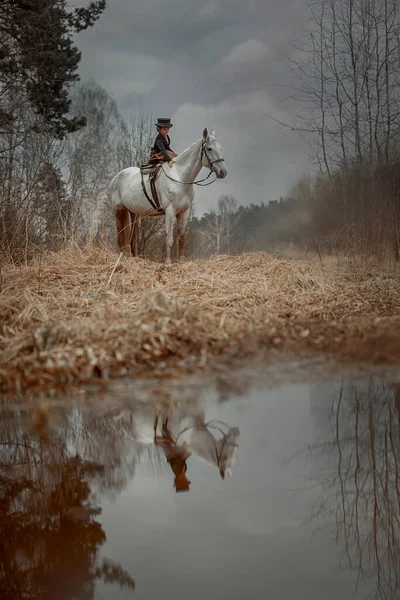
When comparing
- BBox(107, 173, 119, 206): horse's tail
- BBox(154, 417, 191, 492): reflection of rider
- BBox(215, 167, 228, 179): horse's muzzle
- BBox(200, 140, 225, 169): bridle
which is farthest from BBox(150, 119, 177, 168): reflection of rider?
BBox(154, 417, 191, 492): reflection of rider

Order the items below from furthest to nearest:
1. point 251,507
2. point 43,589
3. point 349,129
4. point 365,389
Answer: point 349,129
point 365,389
point 251,507
point 43,589

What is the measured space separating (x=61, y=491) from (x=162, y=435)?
1.78 feet

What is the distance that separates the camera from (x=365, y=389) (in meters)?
2.74

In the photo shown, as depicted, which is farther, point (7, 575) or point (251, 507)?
point (251, 507)

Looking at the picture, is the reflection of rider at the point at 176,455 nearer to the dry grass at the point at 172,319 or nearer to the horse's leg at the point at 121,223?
the dry grass at the point at 172,319

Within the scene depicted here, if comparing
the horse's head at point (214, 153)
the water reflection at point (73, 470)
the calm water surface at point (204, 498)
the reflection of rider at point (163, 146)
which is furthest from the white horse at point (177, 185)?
the calm water surface at point (204, 498)

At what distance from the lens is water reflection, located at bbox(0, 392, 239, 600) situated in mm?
1479

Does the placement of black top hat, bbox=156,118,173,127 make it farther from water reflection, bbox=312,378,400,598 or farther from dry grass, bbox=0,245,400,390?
water reflection, bbox=312,378,400,598

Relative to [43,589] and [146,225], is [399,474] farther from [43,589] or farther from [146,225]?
[146,225]

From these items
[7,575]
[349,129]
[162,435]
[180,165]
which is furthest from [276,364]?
[349,129]

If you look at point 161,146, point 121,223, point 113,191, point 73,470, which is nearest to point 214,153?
point 161,146

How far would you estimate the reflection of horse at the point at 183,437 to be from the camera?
205cm

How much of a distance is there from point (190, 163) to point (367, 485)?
21.5ft

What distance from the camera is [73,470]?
2.03 metres
